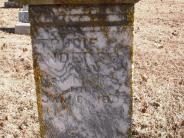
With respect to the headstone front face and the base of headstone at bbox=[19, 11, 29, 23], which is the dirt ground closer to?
the base of headstone at bbox=[19, 11, 29, 23]

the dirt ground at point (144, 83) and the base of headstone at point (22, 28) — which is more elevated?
the base of headstone at point (22, 28)

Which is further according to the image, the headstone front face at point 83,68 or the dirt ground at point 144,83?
the dirt ground at point 144,83

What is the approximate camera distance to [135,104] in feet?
18.3

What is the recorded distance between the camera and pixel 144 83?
252 inches

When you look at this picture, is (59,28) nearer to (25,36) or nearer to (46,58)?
(46,58)

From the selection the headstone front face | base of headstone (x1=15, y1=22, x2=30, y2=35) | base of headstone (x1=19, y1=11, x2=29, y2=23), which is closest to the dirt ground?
base of headstone (x1=15, y1=22, x2=30, y2=35)

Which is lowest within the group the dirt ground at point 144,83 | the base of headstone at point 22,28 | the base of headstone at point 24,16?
the dirt ground at point 144,83

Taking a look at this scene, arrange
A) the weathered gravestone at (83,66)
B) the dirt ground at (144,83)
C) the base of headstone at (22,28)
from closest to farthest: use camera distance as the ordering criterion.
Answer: the weathered gravestone at (83,66), the dirt ground at (144,83), the base of headstone at (22,28)

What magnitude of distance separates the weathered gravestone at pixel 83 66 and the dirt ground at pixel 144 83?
1.55 m

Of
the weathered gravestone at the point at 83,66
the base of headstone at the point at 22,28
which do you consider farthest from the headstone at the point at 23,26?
the weathered gravestone at the point at 83,66

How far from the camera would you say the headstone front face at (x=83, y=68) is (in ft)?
10.1

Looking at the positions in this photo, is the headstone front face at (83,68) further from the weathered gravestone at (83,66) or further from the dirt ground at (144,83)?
the dirt ground at (144,83)

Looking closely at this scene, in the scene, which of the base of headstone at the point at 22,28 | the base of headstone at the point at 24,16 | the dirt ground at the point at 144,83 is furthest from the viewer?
the base of headstone at the point at 24,16

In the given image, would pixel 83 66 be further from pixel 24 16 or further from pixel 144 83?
pixel 24 16
